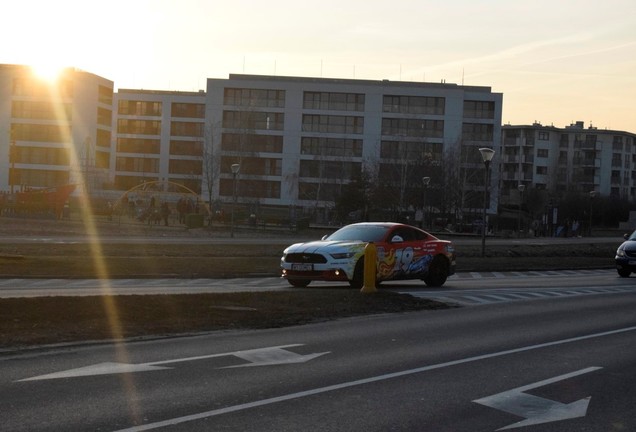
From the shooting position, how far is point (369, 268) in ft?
61.0

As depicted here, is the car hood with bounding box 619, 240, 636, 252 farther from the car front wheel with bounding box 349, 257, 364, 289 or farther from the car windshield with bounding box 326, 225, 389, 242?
the car front wheel with bounding box 349, 257, 364, 289

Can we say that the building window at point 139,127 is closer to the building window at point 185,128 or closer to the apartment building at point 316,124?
the building window at point 185,128

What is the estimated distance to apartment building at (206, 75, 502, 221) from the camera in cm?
9062

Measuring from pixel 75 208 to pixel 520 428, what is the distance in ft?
199

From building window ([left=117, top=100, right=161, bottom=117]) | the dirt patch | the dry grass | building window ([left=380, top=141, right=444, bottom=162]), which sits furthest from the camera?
building window ([left=117, top=100, right=161, bottom=117])

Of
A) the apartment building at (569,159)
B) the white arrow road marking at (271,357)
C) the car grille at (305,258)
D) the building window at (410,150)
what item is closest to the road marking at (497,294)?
the car grille at (305,258)

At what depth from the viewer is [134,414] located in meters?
7.21

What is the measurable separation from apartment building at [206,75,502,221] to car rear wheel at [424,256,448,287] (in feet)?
219

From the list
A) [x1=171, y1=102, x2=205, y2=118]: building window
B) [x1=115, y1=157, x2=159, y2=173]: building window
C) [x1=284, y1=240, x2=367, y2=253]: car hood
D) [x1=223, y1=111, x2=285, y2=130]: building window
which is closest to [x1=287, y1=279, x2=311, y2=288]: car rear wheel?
[x1=284, y1=240, x2=367, y2=253]: car hood

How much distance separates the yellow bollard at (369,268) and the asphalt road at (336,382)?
182 inches

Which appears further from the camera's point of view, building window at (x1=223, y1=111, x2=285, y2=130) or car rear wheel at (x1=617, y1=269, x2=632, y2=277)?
building window at (x1=223, y1=111, x2=285, y2=130)

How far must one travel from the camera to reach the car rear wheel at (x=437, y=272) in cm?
2254

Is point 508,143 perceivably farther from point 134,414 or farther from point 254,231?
point 134,414

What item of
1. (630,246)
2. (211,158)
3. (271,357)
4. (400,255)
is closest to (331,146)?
(211,158)
